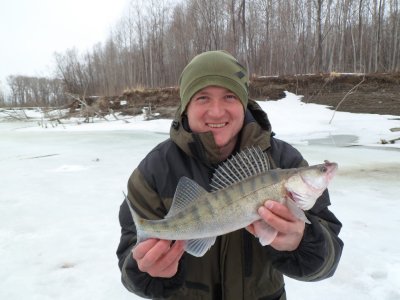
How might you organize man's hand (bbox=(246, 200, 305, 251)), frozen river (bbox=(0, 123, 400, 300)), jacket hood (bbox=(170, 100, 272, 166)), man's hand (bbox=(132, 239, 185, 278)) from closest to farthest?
man's hand (bbox=(246, 200, 305, 251)) < man's hand (bbox=(132, 239, 185, 278)) < jacket hood (bbox=(170, 100, 272, 166)) < frozen river (bbox=(0, 123, 400, 300))

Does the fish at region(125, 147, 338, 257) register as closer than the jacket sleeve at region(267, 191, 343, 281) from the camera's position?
Yes

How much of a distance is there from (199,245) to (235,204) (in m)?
0.23

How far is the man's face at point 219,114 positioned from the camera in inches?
68.6

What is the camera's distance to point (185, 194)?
1.47 m

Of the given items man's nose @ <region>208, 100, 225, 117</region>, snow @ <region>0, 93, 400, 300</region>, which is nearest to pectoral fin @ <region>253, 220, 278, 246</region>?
man's nose @ <region>208, 100, 225, 117</region>

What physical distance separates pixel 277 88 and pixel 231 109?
1731 centimetres

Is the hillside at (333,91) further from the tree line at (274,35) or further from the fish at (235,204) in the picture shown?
the fish at (235,204)

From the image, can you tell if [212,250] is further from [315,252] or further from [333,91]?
[333,91]

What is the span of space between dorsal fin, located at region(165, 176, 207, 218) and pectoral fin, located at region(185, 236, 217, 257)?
0.15m

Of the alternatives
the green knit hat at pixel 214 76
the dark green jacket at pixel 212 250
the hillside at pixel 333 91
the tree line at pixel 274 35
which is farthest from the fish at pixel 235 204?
the tree line at pixel 274 35

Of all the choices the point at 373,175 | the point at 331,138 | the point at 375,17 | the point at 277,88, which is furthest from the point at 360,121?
the point at 375,17

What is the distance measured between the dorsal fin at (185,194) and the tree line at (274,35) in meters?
23.5

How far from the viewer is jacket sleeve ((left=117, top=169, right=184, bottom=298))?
5.20ft

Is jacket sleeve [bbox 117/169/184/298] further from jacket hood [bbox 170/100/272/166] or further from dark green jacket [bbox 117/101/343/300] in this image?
jacket hood [bbox 170/100/272/166]
